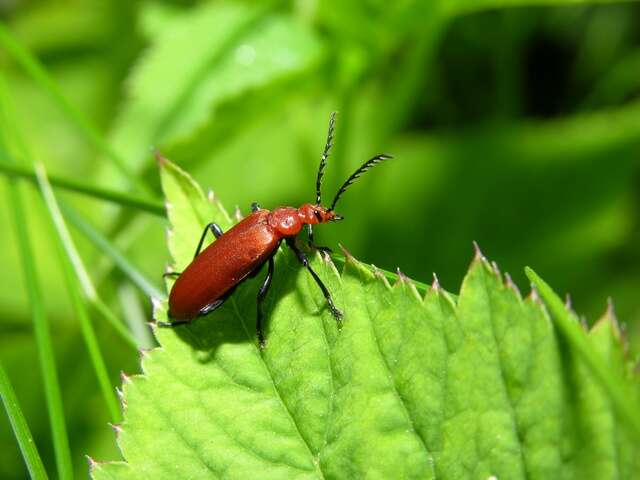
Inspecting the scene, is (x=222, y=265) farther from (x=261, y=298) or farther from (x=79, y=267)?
(x=79, y=267)

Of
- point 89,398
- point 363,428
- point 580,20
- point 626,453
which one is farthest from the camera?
point 580,20

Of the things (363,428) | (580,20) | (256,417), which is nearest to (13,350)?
(256,417)

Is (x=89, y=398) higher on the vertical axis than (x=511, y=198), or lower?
lower

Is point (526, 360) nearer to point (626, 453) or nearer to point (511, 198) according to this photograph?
point (626, 453)

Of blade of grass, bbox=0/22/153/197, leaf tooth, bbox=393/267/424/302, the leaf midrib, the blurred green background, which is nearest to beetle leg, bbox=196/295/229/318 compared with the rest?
the leaf midrib

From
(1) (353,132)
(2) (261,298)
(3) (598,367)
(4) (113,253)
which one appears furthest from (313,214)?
(1) (353,132)

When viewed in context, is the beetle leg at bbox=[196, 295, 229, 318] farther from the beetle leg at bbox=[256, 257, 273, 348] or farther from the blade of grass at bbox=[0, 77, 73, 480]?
the blade of grass at bbox=[0, 77, 73, 480]

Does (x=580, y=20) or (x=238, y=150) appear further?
(x=580, y=20)
